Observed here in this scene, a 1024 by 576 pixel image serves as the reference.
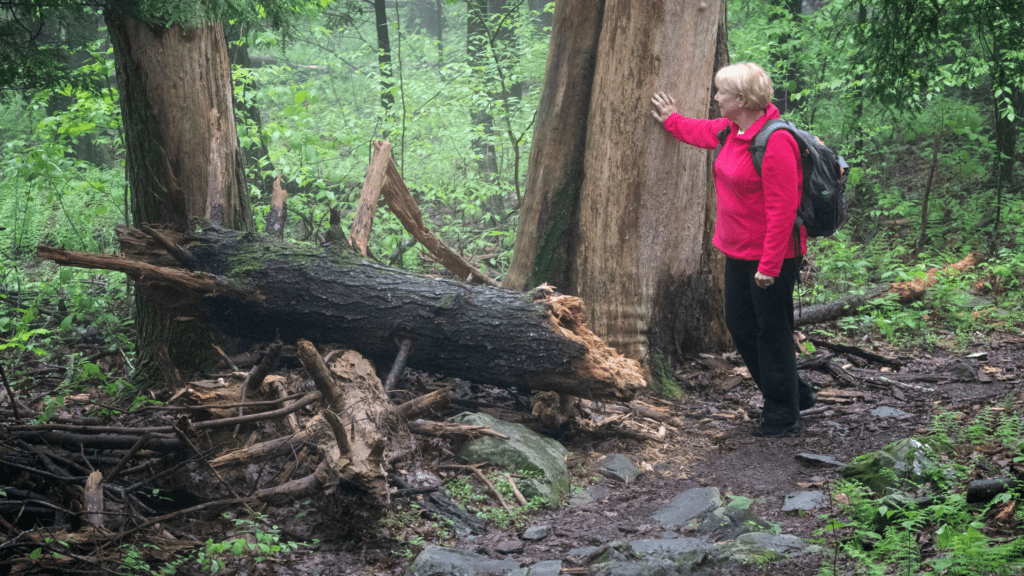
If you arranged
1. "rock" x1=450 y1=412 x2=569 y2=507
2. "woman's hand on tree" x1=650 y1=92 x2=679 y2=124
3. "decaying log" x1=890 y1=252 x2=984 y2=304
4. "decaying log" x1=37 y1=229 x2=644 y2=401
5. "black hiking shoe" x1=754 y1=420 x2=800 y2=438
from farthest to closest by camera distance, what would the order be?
1. "decaying log" x1=890 y1=252 x2=984 y2=304
2. "woman's hand on tree" x1=650 y1=92 x2=679 y2=124
3. "black hiking shoe" x1=754 y1=420 x2=800 y2=438
4. "decaying log" x1=37 y1=229 x2=644 y2=401
5. "rock" x1=450 y1=412 x2=569 y2=507

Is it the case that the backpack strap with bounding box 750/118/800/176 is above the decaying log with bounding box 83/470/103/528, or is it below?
above

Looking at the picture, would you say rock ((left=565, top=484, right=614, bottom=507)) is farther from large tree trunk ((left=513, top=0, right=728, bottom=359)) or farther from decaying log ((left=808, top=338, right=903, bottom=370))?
decaying log ((left=808, top=338, right=903, bottom=370))

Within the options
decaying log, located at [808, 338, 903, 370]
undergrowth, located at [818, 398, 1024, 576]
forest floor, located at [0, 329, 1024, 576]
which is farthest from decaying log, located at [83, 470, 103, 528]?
decaying log, located at [808, 338, 903, 370]

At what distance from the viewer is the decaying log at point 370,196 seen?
534 cm

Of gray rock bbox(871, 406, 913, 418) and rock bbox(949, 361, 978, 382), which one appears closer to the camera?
gray rock bbox(871, 406, 913, 418)

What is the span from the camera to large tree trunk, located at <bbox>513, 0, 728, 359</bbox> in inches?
191

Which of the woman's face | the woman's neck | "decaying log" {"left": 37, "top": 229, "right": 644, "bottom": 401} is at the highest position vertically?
the woman's face

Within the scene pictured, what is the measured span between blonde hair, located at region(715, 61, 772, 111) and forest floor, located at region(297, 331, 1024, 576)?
2.22 m

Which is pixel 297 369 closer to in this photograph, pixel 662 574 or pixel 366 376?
pixel 366 376

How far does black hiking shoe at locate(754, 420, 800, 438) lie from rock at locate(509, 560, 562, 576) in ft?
7.23

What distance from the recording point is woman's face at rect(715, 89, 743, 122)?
3.92 meters

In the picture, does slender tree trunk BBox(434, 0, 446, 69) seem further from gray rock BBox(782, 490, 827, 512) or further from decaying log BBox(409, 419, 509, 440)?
gray rock BBox(782, 490, 827, 512)

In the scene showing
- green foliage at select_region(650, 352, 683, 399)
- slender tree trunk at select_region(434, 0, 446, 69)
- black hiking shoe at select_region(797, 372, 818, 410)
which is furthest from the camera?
slender tree trunk at select_region(434, 0, 446, 69)

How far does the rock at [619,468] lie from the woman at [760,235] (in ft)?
3.43
